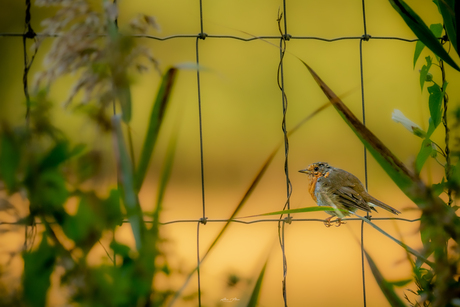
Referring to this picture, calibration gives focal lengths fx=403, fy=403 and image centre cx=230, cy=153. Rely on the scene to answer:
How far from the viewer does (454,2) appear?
22.4 inches

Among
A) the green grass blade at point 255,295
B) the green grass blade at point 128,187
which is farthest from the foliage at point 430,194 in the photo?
the green grass blade at point 128,187

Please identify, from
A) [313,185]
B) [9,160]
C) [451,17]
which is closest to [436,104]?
[451,17]

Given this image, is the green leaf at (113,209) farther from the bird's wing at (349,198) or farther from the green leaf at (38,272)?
the bird's wing at (349,198)

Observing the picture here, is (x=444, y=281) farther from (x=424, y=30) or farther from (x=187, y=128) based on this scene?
(x=187, y=128)

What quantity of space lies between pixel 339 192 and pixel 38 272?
2.44ft

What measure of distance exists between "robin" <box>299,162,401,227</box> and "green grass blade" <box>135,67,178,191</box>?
24.5 inches

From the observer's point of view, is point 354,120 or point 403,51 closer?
point 354,120

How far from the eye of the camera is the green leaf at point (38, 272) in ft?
1.24

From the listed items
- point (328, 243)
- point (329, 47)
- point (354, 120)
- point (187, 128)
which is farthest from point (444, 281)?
point (329, 47)

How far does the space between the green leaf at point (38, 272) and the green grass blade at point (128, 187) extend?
0.08 metres

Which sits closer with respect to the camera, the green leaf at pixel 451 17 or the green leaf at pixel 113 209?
the green leaf at pixel 113 209

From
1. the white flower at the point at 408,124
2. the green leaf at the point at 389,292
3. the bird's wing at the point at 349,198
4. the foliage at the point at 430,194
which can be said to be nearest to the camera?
the foliage at the point at 430,194

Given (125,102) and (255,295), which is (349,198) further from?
(125,102)

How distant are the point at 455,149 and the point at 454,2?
0.69 feet
